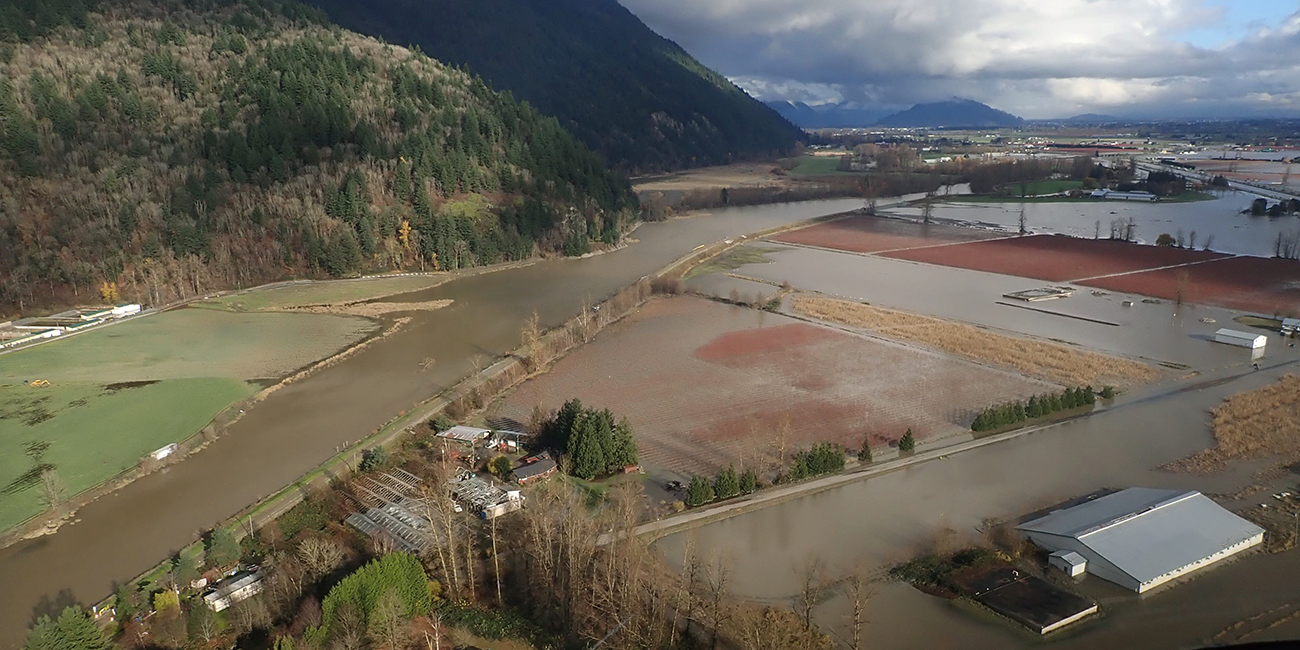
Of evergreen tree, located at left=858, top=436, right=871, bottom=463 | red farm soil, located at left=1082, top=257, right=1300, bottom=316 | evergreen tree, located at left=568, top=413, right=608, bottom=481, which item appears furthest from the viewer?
red farm soil, located at left=1082, top=257, right=1300, bottom=316

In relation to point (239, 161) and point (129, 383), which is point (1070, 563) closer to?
point (129, 383)

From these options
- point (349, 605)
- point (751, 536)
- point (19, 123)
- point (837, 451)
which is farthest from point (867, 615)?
point (19, 123)

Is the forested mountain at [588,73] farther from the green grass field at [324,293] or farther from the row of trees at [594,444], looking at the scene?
the row of trees at [594,444]

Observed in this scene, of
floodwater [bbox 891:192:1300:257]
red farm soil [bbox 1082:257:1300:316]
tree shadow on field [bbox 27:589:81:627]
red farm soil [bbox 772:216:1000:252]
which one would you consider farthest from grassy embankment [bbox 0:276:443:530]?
floodwater [bbox 891:192:1300:257]

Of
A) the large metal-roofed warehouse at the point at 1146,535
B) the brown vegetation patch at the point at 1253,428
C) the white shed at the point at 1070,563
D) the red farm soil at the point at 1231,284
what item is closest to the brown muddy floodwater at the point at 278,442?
the white shed at the point at 1070,563

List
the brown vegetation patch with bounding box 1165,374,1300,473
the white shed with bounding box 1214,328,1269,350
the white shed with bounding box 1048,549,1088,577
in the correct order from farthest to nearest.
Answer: the white shed with bounding box 1214,328,1269,350 → the brown vegetation patch with bounding box 1165,374,1300,473 → the white shed with bounding box 1048,549,1088,577

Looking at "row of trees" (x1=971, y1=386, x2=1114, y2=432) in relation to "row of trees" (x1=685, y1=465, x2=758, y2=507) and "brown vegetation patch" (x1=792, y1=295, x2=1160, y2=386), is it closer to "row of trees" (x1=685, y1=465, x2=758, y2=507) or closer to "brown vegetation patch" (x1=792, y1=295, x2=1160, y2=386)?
"brown vegetation patch" (x1=792, y1=295, x2=1160, y2=386)

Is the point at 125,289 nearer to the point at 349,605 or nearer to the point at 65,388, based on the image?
the point at 65,388
